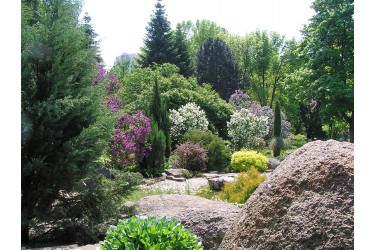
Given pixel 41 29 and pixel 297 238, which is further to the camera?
pixel 41 29

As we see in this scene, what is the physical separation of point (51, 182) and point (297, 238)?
377 cm

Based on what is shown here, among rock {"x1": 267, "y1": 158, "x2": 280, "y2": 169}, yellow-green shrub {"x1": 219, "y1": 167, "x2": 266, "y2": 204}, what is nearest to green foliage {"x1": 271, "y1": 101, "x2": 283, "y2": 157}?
rock {"x1": 267, "y1": 158, "x2": 280, "y2": 169}

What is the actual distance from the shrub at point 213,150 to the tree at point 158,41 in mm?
15081

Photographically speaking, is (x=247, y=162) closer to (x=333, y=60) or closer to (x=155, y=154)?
(x=155, y=154)

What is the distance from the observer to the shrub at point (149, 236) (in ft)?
10.0

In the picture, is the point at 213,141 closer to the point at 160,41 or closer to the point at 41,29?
the point at 41,29

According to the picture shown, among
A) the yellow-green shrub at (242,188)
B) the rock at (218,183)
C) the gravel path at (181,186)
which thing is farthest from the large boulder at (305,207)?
the rock at (218,183)

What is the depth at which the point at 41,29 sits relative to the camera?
18.4 feet

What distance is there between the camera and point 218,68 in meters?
31.2

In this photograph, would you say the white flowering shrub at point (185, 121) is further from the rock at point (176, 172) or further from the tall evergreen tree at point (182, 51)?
the tall evergreen tree at point (182, 51)

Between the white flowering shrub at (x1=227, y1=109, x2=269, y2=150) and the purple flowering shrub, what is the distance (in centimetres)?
645

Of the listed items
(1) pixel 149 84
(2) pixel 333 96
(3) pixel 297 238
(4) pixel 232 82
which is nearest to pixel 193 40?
(4) pixel 232 82

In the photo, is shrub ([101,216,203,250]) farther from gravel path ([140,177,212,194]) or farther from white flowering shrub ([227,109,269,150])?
white flowering shrub ([227,109,269,150])

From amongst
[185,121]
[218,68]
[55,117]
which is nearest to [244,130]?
[185,121]
